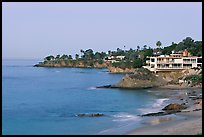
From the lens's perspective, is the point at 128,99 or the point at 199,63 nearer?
the point at 128,99

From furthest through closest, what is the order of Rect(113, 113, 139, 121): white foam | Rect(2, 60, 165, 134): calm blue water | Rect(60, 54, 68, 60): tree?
Rect(60, 54, 68, 60): tree
Rect(113, 113, 139, 121): white foam
Rect(2, 60, 165, 134): calm blue water

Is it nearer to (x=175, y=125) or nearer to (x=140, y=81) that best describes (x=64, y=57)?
(x=140, y=81)

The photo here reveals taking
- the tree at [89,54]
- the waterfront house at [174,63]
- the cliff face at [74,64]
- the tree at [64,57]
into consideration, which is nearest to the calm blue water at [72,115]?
the waterfront house at [174,63]

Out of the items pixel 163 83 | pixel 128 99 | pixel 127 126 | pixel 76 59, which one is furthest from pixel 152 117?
pixel 76 59

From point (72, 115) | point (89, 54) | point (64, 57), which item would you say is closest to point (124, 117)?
point (72, 115)

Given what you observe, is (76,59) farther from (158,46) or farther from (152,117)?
(152,117)

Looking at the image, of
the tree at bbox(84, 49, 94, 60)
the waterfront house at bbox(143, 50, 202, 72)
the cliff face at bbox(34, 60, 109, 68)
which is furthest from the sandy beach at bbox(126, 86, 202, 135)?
the tree at bbox(84, 49, 94, 60)

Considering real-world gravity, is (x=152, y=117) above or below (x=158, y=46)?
below

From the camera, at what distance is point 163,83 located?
132ft

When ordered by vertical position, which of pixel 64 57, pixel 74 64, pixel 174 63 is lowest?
pixel 74 64

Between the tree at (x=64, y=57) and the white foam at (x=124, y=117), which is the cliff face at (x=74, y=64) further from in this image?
the white foam at (x=124, y=117)

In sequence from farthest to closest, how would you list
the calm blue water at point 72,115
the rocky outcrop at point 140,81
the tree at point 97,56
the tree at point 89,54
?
the tree at point 97,56, the tree at point 89,54, the rocky outcrop at point 140,81, the calm blue water at point 72,115

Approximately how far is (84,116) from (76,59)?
9393 cm

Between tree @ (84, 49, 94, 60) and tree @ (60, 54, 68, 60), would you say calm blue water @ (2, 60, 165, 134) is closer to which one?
tree @ (84, 49, 94, 60)
